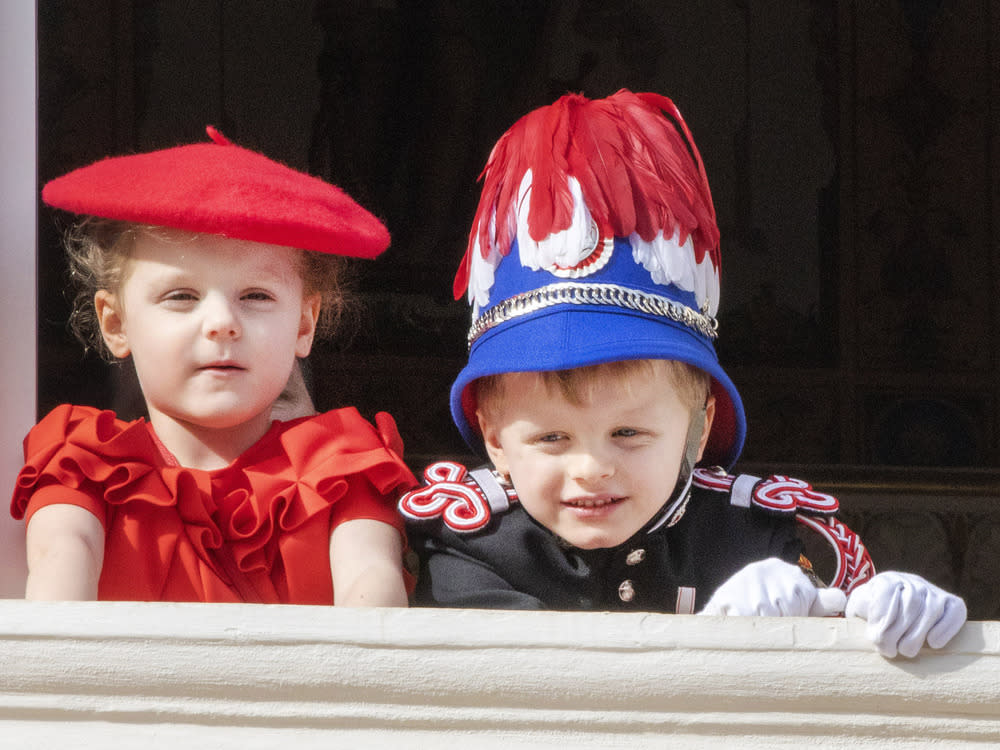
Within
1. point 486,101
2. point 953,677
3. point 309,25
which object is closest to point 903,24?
point 486,101

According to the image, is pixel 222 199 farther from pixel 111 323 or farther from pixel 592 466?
pixel 592 466

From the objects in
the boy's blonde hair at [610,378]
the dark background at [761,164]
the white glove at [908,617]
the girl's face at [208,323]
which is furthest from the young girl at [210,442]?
the dark background at [761,164]

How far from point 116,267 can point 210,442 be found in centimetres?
17

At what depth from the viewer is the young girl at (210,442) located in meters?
1.04

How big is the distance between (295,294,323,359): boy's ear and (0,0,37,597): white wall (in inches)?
9.3

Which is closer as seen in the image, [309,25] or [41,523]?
[41,523]

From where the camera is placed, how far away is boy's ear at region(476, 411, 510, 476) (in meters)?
1.08

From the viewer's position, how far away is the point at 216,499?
3.51 feet

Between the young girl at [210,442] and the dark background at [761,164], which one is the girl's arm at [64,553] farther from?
the dark background at [761,164]

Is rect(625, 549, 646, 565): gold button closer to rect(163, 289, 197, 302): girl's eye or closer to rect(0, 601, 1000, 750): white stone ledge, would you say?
rect(0, 601, 1000, 750): white stone ledge

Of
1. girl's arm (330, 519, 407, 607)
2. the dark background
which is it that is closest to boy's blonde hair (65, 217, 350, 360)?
girl's arm (330, 519, 407, 607)

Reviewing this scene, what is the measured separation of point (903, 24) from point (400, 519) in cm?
185

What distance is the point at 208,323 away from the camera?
1.05m

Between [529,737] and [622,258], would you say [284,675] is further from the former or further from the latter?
[622,258]
